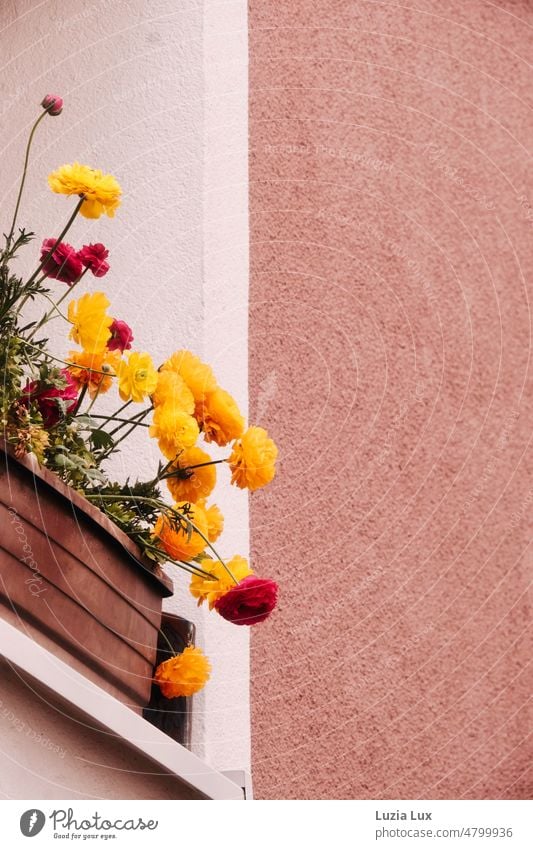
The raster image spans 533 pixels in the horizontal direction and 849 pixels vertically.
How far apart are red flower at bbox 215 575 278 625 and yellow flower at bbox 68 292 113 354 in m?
0.15

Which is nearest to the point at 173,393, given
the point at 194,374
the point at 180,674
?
the point at 194,374

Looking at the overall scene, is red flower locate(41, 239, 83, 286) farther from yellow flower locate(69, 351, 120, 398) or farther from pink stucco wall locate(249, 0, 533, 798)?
pink stucco wall locate(249, 0, 533, 798)

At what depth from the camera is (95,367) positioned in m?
0.53

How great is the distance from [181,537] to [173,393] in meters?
0.08

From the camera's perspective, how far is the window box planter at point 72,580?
0.43m

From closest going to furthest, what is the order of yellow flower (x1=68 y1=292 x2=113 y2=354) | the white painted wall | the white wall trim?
the white wall trim, yellow flower (x1=68 y1=292 x2=113 y2=354), the white painted wall

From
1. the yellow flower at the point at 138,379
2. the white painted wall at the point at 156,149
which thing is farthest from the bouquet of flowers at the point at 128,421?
the white painted wall at the point at 156,149

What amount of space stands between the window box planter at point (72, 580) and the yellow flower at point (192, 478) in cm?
4

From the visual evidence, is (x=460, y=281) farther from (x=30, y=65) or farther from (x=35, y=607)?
(x=35, y=607)

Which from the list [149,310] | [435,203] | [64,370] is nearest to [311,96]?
[435,203]

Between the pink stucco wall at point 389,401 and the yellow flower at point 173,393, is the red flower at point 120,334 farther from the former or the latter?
the pink stucco wall at point 389,401

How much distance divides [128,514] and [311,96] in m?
0.55

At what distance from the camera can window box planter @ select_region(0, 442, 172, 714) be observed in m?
0.43

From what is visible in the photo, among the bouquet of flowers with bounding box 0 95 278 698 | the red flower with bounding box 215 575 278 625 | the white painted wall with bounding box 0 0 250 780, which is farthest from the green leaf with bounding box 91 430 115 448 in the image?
the white painted wall with bounding box 0 0 250 780
